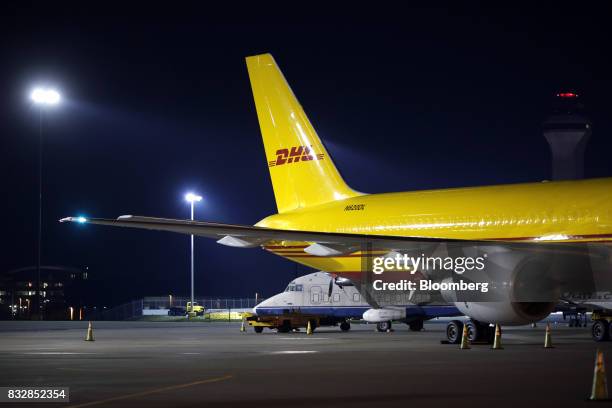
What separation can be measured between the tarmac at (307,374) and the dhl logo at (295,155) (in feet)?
35.0

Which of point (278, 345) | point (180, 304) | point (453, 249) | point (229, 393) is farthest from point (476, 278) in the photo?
point (180, 304)

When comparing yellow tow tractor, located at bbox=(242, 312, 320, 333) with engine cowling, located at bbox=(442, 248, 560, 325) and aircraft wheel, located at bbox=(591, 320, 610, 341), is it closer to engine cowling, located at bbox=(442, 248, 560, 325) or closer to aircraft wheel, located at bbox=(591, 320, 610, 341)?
aircraft wheel, located at bbox=(591, 320, 610, 341)

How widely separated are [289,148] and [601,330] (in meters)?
13.1

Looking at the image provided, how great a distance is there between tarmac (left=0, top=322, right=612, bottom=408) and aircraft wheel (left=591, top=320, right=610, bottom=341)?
470cm

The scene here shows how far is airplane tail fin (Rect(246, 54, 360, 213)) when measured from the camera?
40.0m

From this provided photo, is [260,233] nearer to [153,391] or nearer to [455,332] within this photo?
[455,332]

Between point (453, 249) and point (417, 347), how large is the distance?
9.76 ft

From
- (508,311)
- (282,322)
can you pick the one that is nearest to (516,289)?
(508,311)

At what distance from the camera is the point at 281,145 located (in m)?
41.2

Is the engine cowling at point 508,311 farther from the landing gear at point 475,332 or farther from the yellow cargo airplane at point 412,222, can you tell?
the landing gear at point 475,332

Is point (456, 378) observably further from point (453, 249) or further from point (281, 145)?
point (281, 145)

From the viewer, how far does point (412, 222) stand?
34906 mm

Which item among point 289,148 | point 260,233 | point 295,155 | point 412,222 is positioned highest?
point 289,148

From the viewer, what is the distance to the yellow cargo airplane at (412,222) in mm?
30266
